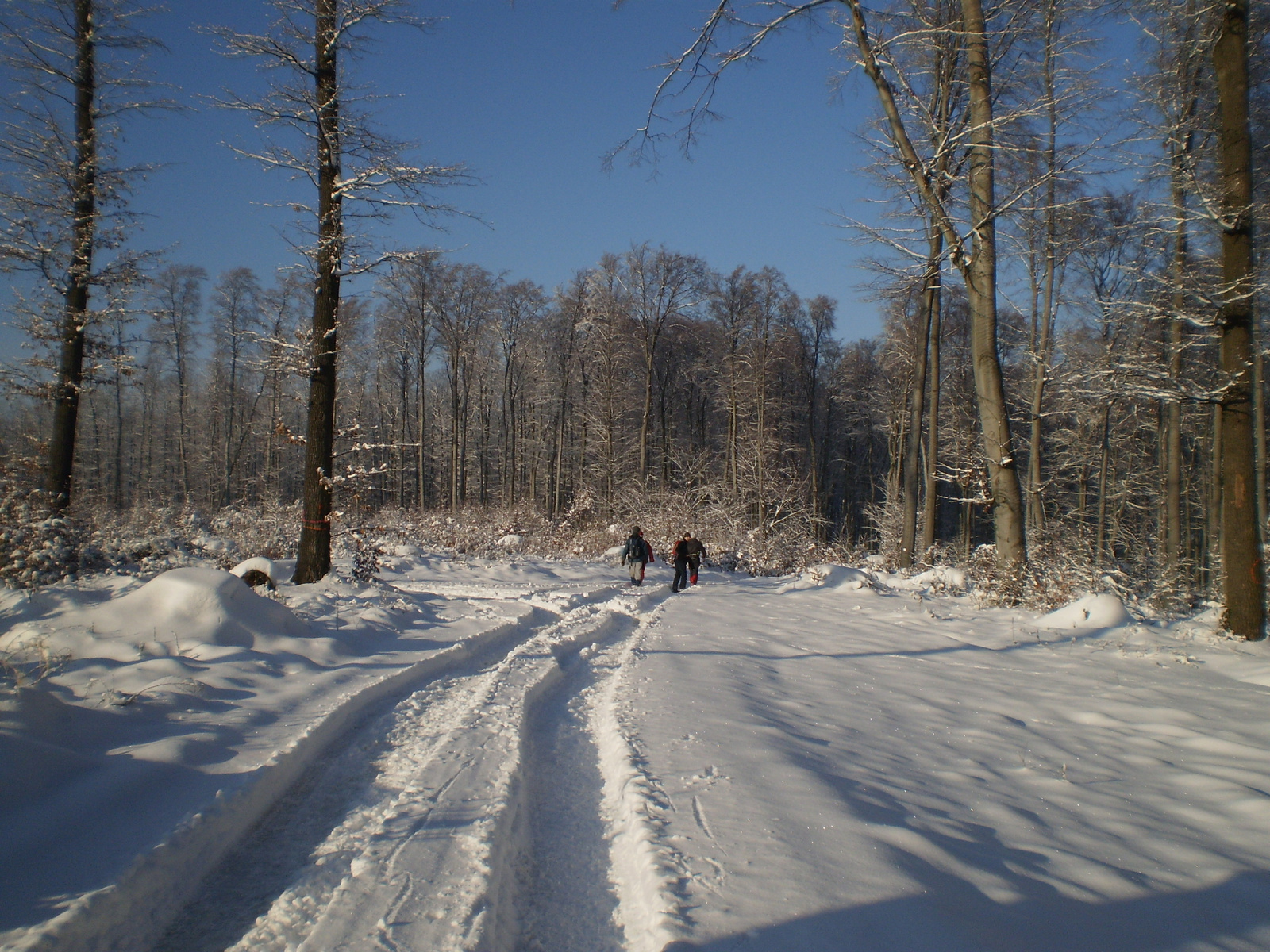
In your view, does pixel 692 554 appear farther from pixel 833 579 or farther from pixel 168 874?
pixel 168 874

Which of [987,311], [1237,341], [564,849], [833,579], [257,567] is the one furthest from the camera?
[833,579]

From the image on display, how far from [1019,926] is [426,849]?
2727 millimetres

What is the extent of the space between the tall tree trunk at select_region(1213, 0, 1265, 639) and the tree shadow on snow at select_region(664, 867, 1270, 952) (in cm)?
705

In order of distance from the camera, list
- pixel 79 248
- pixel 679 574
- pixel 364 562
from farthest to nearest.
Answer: pixel 679 574 < pixel 79 248 < pixel 364 562

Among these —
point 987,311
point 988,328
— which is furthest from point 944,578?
point 987,311

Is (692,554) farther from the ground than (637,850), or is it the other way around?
(692,554)

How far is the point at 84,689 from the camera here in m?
4.45

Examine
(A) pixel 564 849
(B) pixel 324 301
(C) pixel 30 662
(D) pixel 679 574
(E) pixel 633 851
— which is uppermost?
(B) pixel 324 301

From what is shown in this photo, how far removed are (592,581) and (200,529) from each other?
1260 cm

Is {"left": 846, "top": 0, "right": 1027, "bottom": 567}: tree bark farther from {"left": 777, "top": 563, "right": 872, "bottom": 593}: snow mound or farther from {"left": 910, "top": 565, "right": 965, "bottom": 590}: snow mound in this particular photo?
{"left": 777, "top": 563, "right": 872, "bottom": 593}: snow mound

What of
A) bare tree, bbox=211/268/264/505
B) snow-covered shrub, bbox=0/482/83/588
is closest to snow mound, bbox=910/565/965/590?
snow-covered shrub, bbox=0/482/83/588

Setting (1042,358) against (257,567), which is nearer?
(257,567)

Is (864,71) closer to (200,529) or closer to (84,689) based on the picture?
(84,689)

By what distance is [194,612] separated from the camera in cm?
623
